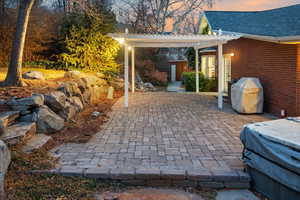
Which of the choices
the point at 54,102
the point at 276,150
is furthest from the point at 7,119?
the point at 276,150

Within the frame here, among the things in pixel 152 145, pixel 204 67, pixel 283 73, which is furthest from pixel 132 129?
pixel 204 67

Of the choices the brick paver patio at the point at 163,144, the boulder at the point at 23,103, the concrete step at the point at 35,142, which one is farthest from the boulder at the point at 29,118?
the brick paver patio at the point at 163,144

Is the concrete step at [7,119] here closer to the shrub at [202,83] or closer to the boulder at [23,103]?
the boulder at [23,103]

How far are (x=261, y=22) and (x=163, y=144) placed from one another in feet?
25.8

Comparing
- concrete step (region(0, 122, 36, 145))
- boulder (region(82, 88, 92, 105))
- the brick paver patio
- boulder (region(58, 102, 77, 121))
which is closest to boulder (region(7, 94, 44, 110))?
concrete step (region(0, 122, 36, 145))

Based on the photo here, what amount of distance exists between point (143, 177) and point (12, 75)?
5.80 m

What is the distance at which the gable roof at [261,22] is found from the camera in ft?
29.7

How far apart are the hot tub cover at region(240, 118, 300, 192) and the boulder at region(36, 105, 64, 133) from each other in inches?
146

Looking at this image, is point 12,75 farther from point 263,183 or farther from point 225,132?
point 263,183

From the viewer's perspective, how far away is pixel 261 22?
35.6ft

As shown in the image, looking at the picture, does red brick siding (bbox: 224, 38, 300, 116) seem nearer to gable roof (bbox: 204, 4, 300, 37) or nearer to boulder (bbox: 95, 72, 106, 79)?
gable roof (bbox: 204, 4, 300, 37)

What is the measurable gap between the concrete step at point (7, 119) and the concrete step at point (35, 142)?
438mm

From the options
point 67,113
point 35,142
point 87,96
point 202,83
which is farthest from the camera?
point 202,83

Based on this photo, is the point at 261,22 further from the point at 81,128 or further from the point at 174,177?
the point at 174,177
